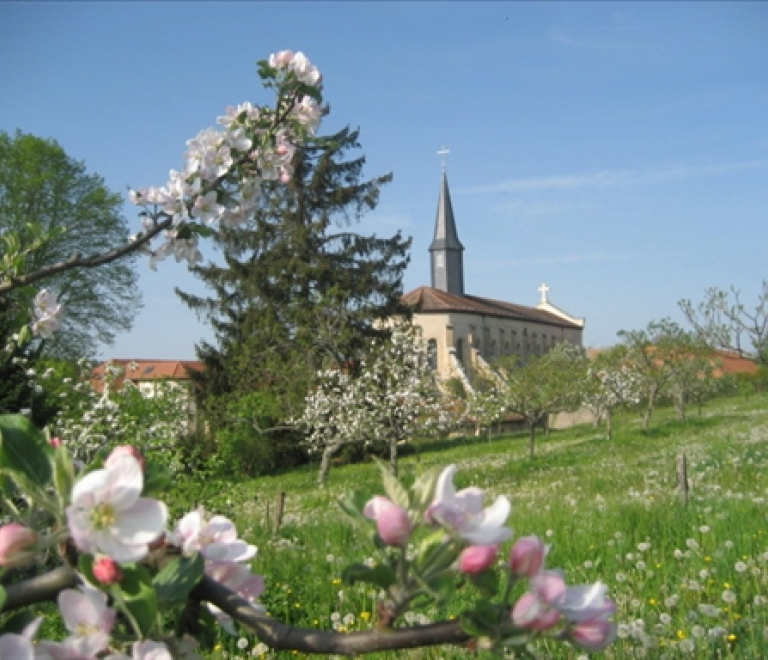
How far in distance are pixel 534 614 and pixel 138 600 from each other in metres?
0.39

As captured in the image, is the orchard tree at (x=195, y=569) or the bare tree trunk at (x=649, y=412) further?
the bare tree trunk at (x=649, y=412)

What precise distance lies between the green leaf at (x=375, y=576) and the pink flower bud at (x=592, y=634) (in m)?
0.20

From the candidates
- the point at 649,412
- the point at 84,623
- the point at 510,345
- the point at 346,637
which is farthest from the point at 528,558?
the point at 510,345

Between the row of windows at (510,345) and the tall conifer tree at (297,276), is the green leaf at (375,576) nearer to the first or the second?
the tall conifer tree at (297,276)

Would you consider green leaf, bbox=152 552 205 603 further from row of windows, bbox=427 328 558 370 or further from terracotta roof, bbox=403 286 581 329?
row of windows, bbox=427 328 558 370

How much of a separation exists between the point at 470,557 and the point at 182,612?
1.25 ft

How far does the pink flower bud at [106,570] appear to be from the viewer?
812 millimetres

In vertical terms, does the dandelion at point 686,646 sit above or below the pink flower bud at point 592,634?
below

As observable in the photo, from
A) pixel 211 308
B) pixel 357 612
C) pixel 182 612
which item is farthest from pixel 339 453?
pixel 182 612

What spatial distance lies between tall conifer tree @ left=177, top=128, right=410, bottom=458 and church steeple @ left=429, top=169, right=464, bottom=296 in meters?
39.5

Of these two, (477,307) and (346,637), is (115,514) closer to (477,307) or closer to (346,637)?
(346,637)

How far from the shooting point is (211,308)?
105ft

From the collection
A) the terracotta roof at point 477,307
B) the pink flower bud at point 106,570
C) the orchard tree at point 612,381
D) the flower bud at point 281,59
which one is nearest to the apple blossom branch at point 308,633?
the pink flower bud at point 106,570

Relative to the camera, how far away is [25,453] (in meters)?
0.93
